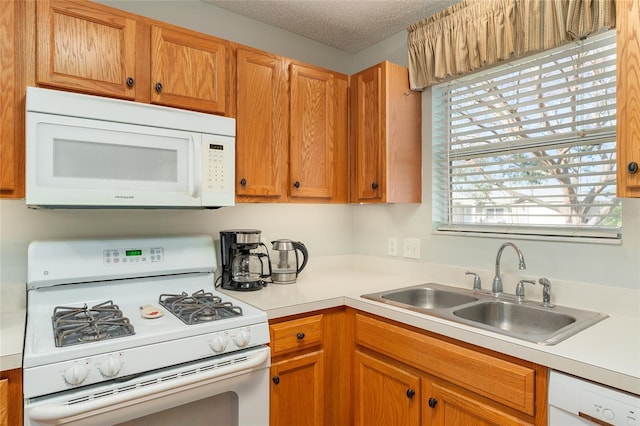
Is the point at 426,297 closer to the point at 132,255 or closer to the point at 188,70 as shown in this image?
the point at 132,255

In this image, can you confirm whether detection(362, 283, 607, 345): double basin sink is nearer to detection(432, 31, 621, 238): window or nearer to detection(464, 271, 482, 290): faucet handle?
detection(464, 271, 482, 290): faucet handle

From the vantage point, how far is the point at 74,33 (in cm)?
147

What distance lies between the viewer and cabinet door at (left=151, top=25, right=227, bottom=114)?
1.65 m

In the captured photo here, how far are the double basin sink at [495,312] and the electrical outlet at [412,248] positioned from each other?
0.26 meters

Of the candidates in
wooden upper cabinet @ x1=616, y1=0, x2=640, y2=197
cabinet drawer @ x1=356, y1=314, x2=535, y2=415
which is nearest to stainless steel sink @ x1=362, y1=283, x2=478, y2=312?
cabinet drawer @ x1=356, y1=314, x2=535, y2=415

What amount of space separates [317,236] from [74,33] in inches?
65.2

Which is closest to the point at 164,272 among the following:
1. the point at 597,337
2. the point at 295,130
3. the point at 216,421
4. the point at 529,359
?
the point at 216,421

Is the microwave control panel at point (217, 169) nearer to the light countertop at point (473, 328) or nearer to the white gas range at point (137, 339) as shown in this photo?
the white gas range at point (137, 339)

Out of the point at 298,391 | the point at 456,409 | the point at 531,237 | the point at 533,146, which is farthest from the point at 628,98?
the point at 298,391

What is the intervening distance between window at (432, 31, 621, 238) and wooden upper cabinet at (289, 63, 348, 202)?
0.55m

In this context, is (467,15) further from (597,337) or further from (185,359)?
(185,359)

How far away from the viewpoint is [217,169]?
1712 millimetres

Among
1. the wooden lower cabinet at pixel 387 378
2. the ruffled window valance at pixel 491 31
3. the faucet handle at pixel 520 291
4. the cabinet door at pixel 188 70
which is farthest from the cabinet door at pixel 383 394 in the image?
the ruffled window valance at pixel 491 31

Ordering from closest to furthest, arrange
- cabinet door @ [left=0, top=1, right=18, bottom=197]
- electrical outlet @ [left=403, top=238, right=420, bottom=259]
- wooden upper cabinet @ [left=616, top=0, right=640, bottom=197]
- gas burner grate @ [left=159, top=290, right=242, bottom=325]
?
wooden upper cabinet @ [left=616, top=0, right=640, bottom=197] → cabinet door @ [left=0, top=1, right=18, bottom=197] → gas burner grate @ [left=159, top=290, right=242, bottom=325] → electrical outlet @ [left=403, top=238, right=420, bottom=259]
